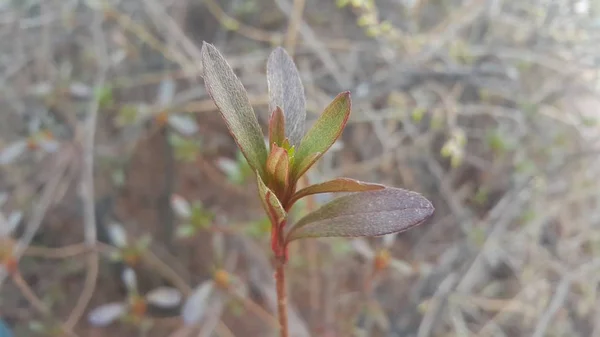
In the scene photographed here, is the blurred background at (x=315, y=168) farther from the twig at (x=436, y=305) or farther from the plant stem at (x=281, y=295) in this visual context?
the plant stem at (x=281, y=295)

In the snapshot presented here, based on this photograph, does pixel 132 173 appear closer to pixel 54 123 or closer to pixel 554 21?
pixel 54 123

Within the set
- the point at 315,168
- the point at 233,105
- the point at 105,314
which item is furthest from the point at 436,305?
the point at 233,105

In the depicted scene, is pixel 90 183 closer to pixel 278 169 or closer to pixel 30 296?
pixel 30 296

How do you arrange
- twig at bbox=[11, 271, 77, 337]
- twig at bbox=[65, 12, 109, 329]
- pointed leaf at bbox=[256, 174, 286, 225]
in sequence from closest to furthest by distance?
pointed leaf at bbox=[256, 174, 286, 225] < twig at bbox=[11, 271, 77, 337] < twig at bbox=[65, 12, 109, 329]

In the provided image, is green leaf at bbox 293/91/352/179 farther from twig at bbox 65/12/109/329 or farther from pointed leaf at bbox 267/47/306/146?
twig at bbox 65/12/109/329

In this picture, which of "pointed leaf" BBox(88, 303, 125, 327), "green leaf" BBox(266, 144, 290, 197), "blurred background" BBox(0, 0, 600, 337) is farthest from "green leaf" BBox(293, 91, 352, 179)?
"pointed leaf" BBox(88, 303, 125, 327)

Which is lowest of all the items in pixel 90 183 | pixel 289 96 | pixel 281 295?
pixel 281 295

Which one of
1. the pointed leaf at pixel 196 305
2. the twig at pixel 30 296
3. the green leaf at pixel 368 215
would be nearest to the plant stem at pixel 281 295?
the green leaf at pixel 368 215
